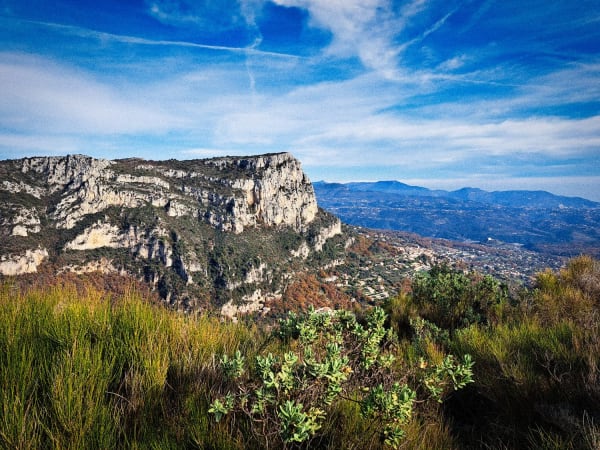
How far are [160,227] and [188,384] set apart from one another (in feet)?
264

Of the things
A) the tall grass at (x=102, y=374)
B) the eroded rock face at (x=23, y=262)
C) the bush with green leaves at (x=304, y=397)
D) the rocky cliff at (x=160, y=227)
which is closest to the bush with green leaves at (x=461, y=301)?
the bush with green leaves at (x=304, y=397)

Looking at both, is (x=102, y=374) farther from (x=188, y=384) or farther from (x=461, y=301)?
(x=461, y=301)

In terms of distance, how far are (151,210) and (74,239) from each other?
17886mm

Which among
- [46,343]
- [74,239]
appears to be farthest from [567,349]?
[74,239]

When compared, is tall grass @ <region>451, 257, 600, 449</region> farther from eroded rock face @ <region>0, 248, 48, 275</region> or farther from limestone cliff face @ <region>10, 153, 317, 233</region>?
limestone cliff face @ <region>10, 153, 317, 233</region>

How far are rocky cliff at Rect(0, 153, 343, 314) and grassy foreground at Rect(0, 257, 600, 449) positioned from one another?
59444 mm

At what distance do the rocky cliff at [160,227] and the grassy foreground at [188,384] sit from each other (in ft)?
195

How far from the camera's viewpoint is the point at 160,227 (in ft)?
248

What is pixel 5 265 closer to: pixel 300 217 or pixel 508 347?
pixel 508 347

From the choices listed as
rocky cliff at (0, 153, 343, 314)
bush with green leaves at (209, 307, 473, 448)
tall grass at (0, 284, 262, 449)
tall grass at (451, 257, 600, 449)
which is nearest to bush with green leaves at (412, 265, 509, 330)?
tall grass at (451, 257, 600, 449)

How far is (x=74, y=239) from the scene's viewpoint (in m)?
67.4

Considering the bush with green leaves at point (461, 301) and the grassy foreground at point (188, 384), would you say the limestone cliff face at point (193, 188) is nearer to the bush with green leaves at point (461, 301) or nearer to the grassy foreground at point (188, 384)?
the bush with green leaves at point (461, 301)

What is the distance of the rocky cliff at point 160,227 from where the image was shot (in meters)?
63.9

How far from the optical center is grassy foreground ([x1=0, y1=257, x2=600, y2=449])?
167cm
